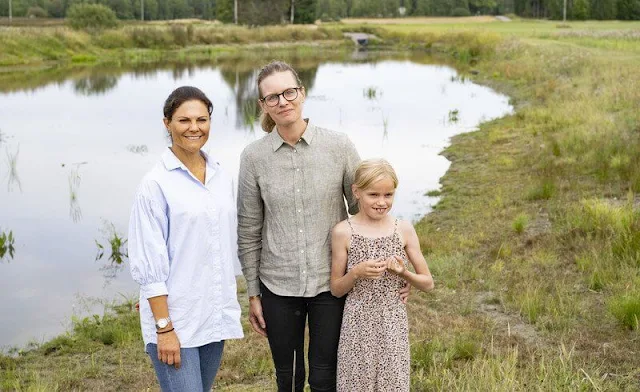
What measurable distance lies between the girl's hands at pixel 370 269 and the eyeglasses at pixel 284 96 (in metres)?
0.69

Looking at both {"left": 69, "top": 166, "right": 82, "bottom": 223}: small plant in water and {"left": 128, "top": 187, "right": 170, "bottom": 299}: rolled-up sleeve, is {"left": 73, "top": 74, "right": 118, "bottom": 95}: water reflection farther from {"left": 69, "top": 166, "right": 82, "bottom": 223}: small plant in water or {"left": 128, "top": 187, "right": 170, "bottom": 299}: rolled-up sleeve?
{"left": 128, "top": 187, "right": 170, "bottom": 299}: rolled-up sleeve

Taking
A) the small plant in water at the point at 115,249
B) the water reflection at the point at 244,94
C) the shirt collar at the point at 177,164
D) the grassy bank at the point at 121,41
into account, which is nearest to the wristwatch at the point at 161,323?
the shirt collar at the point at 177,164

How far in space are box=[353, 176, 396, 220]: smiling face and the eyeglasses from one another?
437 mm

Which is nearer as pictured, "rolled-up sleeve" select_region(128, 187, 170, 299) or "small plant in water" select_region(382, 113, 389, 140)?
"rolled-up sleeve" select_region(128, 187, 170, 299)

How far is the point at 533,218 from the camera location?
848cm

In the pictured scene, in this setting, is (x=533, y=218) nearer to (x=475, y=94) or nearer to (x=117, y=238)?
(x=117, y=238)

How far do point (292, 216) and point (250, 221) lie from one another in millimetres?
198

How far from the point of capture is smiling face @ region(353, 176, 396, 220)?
2.96 m

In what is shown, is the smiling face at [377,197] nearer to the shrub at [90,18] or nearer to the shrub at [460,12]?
the shrub at [90,18]

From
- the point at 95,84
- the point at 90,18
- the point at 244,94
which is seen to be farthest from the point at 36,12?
the point at 244,94

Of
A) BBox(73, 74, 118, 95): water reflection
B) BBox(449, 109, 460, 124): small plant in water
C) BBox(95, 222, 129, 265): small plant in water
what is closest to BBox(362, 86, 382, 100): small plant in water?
BBox(449, 109, 460, 124): small plant in water

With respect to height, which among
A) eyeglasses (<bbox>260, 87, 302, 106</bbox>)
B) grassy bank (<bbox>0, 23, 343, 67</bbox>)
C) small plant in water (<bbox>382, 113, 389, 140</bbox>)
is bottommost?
small plant in water (<bbox>382, 113, 389, 140</bbox>)

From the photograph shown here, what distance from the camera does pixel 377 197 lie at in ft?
9.84

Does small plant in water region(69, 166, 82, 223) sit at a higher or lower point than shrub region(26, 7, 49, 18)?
lower
